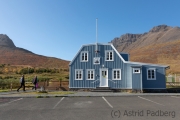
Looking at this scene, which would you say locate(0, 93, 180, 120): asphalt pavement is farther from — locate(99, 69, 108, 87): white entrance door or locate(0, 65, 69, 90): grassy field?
locate(0, 65, 69, 90): grassy field

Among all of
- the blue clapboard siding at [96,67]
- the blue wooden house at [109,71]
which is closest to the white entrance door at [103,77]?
the blue wooden house at [109,71]

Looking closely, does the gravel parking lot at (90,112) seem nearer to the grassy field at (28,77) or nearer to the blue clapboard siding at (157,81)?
the blue clapboard siding at (157,81)

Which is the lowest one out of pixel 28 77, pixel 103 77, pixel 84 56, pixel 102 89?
pixel 102 89

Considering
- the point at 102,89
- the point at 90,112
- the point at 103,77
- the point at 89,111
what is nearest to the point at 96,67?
the point at 103,77

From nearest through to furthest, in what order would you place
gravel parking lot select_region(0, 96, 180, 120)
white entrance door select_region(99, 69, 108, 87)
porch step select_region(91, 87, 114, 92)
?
gravel parking lot select_region(0, 96, 180, 120)
porch step select_region(91, 87, 114, 92)
white entrance door select_region(99, 69, 108, 87)

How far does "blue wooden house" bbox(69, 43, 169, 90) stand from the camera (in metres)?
20.1

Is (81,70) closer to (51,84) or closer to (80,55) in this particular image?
(80,55)

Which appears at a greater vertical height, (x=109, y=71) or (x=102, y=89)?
(x=109, y=71)

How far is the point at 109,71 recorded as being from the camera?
20984 mm

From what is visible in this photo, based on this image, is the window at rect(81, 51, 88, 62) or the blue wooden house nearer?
the blue wooden house

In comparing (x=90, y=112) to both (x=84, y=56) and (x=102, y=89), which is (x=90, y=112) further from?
(x=84, y=56)

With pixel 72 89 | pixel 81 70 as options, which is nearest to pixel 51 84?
pixel 72 89

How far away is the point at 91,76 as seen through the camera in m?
21.3

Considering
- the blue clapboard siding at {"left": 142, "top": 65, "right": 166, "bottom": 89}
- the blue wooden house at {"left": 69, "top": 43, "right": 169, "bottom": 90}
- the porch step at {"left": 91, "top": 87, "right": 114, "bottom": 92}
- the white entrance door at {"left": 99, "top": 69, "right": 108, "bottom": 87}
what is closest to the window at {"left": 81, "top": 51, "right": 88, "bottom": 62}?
the blue wooden house at {"left": 69, "top": 43, "right": 169, "bottom": 90}
